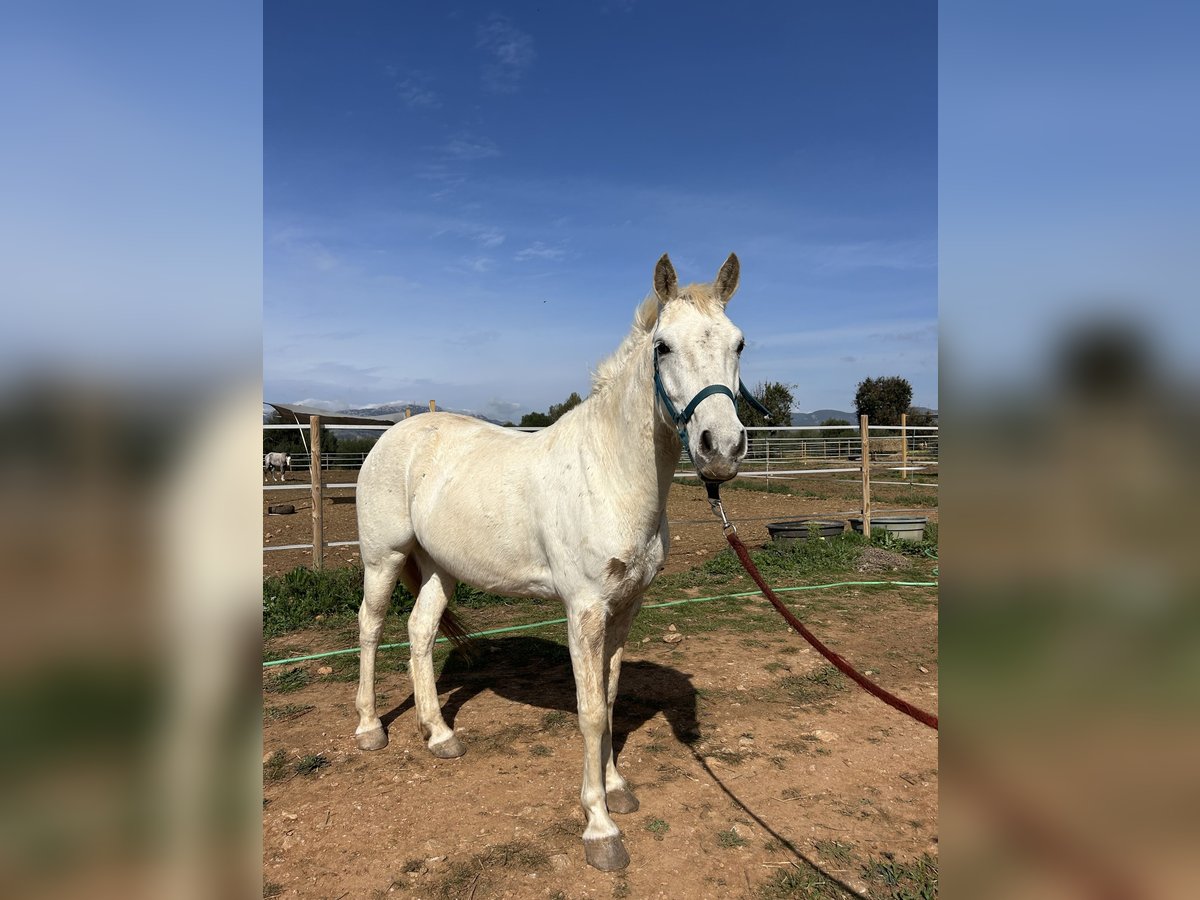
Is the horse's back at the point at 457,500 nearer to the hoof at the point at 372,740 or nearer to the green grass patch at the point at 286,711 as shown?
the hoof at the point at 372,740

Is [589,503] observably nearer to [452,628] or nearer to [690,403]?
[690,403]

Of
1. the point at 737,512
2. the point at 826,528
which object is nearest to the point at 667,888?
the point at 826,528

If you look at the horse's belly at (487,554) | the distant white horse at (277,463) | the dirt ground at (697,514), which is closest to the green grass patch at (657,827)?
the horse's belly at (487,554)

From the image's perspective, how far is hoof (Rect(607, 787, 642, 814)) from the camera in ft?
10.2

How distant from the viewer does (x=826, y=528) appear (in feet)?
31.6

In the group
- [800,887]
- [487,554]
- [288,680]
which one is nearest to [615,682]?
[487,554]

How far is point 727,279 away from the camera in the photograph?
2766 millimetres

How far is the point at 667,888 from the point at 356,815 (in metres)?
1.63

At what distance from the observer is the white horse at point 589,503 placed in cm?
247

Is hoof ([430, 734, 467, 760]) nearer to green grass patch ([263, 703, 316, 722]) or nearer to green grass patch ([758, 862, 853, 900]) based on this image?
green grass patch ([263, 703, 316, 722])

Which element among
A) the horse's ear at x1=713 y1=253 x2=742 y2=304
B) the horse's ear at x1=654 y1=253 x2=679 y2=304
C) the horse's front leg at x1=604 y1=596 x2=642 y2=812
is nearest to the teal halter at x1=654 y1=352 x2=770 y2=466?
the horse's ear at x1=654 y1=253 x2=679 y2=304

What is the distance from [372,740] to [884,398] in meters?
55.0

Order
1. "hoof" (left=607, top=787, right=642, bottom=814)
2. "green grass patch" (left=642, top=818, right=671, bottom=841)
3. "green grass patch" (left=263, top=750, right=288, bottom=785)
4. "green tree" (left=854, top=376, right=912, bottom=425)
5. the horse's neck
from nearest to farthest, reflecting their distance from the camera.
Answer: the horse's neck → "green grass patch" (left=642, top=818, right=671, bottom=841) → "hoof" (left=607, top=787, right=642, bottom=814) → "green grass patch" (left=263, top=750, right=288, bottom=785) → "green tree" (left=854, top=376, right=912, bottom=425)
